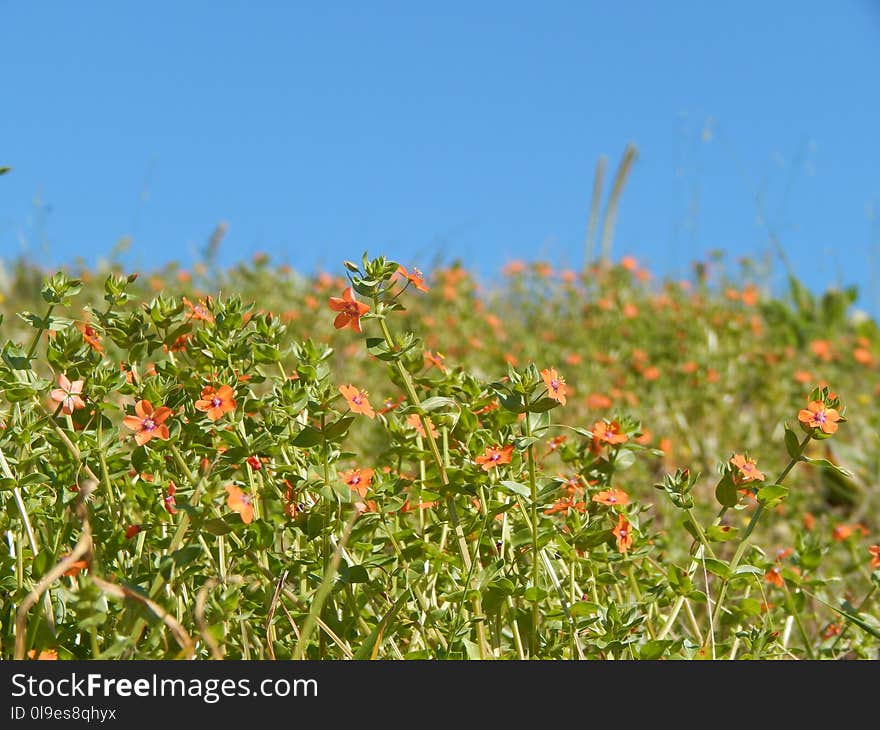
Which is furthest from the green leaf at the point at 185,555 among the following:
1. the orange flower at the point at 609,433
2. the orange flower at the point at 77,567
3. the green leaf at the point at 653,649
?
the orange flower at the point at 609,433

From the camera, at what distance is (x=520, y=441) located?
5.28 ft

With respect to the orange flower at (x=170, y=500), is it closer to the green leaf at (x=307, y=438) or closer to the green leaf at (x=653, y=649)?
the green leaf at (x=307, y=438)

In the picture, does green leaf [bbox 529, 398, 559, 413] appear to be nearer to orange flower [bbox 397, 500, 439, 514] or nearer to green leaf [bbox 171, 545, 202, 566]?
orange flower [bbox 397, 500, 439, 514]

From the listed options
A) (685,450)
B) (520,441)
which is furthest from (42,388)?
(685,450)

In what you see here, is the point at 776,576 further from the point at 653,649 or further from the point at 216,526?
the point at 216,526

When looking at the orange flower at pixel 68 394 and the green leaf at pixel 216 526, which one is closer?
the green leaf at pixel 216 526

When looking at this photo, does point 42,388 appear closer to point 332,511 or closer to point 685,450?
point 332,511

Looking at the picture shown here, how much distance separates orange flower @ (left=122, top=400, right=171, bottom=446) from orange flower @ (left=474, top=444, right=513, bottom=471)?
1.75 ft

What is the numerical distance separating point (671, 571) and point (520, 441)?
Result: 43 centimetres

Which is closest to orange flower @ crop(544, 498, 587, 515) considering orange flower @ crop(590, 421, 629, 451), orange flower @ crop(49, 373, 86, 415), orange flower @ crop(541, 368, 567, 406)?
orange flower @ crop(590, 421, 629, 451)

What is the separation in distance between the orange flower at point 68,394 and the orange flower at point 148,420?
0.12 meters

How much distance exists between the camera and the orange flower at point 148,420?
1.65 meters

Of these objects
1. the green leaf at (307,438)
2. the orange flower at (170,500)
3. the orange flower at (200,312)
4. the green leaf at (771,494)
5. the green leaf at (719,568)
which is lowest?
the green leaf at (719,568)

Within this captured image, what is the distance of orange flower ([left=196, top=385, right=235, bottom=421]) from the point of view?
1.67 m
